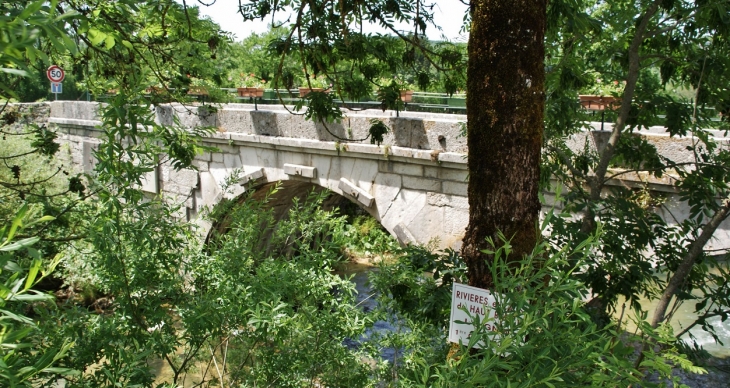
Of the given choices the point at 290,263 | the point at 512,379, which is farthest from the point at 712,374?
the point at 512,379

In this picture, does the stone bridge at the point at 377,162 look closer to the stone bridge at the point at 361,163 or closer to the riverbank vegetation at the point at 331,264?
the stone bridge at the point at 361,163

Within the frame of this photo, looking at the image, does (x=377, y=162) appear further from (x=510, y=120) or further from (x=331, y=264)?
(x=510, y=120)

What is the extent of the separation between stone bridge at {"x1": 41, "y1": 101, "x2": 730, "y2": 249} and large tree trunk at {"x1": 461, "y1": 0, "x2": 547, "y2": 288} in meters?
3.49

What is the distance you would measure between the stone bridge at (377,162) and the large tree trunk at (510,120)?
11.4ft

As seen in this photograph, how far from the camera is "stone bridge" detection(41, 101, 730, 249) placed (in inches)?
280

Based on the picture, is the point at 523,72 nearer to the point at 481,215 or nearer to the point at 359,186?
the point at 481,215

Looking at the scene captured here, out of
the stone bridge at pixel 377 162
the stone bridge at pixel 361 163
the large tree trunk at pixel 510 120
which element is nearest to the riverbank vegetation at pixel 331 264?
the large tree trunk at pixel 510 120

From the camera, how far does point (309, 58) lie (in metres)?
4.57

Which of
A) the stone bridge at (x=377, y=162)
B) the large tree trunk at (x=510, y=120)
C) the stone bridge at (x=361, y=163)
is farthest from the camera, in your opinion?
the stone bridge at (x=361, y=163)

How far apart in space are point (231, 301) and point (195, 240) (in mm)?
752

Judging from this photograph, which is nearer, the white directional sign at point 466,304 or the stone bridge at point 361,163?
the white directional sign at point 466,304

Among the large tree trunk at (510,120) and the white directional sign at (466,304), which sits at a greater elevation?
the large tree trunk at (510,120)

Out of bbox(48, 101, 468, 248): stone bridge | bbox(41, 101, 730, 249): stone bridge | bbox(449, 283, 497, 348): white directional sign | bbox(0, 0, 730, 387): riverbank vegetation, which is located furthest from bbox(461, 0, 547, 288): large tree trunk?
bbox(48, 101, 468, 248): stone bridge

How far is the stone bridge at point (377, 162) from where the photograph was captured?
7.12 metres
